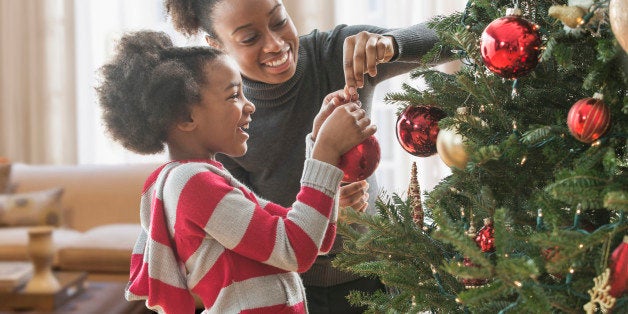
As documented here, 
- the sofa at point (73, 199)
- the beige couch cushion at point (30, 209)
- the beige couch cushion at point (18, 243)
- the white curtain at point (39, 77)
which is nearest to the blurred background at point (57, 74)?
the white curtain at point (39, 77)

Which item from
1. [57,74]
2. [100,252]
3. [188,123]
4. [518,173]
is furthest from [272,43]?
[57,74]

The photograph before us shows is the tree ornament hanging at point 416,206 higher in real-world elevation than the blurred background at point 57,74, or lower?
lower

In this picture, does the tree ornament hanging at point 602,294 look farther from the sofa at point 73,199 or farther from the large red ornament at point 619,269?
the sofa at point 73,199

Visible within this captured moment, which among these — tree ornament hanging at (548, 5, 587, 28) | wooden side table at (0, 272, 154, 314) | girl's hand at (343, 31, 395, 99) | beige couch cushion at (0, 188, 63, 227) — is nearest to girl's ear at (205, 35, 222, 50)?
girl's hand at (343, 31, 395, 99)

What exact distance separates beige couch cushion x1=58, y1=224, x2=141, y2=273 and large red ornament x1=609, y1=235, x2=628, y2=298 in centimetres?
288

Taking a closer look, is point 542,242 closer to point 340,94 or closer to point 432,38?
point 340,94

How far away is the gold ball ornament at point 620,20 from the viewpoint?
2.00 feet

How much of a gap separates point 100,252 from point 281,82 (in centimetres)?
235

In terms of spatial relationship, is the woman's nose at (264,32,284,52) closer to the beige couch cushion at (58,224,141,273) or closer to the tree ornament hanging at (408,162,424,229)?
the tree ornament hanging at (408,162,424,229)

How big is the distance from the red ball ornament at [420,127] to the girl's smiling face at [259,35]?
33 cm

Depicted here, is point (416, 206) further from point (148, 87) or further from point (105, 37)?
point (105, 37)

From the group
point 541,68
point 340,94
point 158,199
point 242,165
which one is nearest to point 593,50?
point 541,68

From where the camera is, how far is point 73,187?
12.6 feet

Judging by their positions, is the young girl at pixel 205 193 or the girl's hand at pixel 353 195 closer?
the young girl at pixel 205 193
